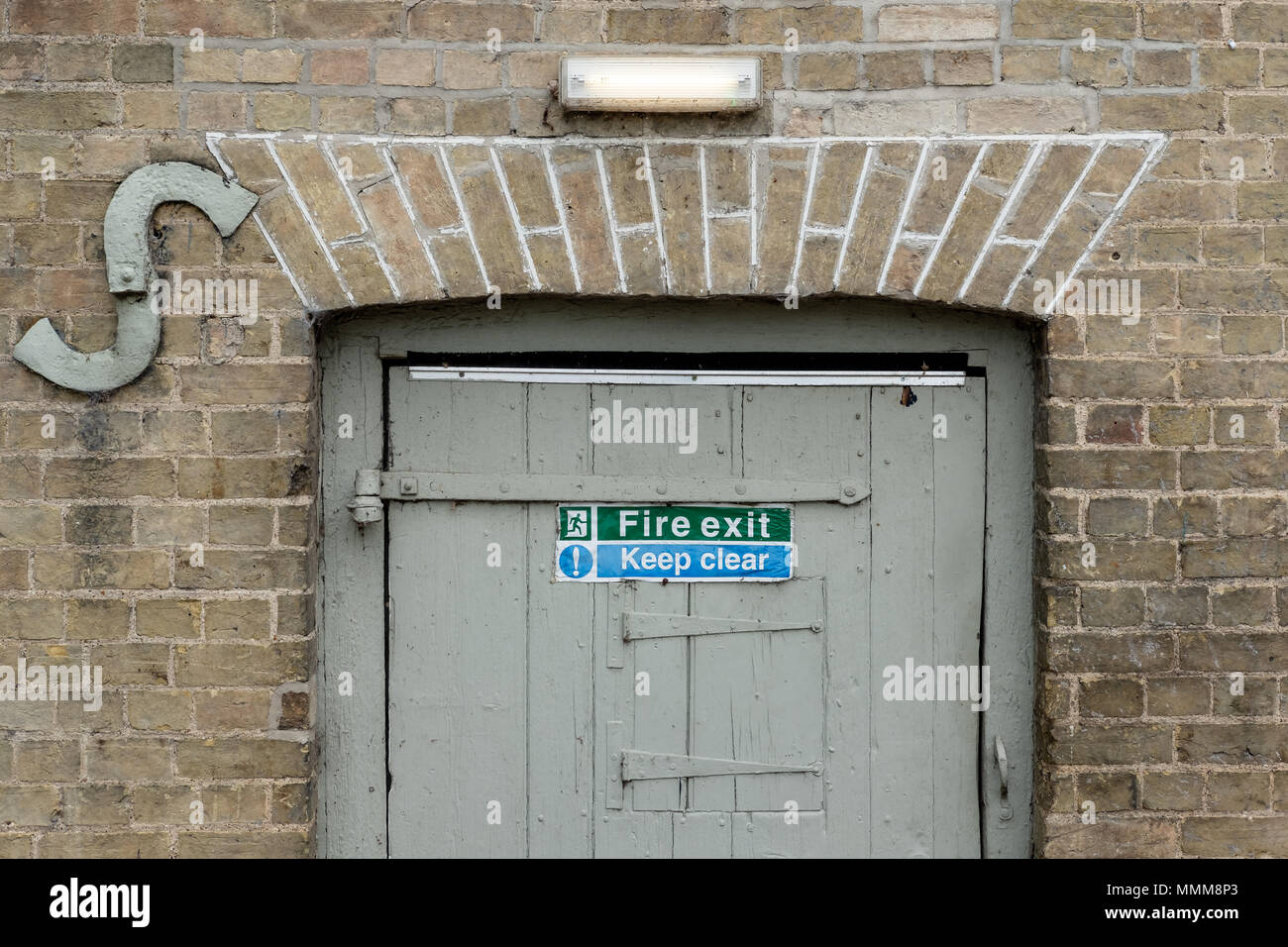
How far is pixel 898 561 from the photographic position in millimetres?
2861

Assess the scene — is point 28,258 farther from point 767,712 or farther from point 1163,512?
point 1163,512

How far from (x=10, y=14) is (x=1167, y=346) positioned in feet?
9.69

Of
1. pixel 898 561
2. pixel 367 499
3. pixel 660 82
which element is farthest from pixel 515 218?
pixel 898 561

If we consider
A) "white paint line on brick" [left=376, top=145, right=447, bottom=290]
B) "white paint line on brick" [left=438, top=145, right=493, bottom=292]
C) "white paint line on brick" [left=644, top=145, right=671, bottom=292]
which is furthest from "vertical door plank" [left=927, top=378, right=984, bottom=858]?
"white paint line on brick" [left=376, top=145, right=447, bottom=290]

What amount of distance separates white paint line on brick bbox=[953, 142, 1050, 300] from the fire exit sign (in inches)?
31.2

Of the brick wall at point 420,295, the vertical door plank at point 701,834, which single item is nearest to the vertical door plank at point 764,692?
the vertical door plank at point 701,834

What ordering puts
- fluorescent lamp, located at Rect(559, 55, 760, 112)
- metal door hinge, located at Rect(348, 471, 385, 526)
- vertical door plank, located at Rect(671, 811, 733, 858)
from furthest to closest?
vertical door plank, located at Rect(671, 811, 733, 858), metal door hinge, located at Rect(348, 471, 385, 526), fluorescent lamp, located at Rect(559, 55, 760, 112)

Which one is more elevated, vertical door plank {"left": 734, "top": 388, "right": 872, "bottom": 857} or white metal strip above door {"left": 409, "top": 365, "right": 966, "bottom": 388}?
white metal strip above door {"left": 409, "top": 365, "right": 966, "bottom": 388}

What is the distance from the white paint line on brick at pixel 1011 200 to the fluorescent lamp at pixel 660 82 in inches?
25.8

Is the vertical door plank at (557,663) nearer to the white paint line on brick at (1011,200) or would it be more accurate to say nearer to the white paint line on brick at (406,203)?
the white paint line on brick at (406,203)

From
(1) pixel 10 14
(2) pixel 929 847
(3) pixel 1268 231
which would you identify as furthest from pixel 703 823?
(1) pixel 10 14

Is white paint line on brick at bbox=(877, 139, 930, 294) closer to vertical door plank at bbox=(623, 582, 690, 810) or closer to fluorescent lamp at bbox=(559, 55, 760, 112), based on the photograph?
fluorescent lamp at bbox=(559, 55, 760, 112)

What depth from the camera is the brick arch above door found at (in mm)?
2662

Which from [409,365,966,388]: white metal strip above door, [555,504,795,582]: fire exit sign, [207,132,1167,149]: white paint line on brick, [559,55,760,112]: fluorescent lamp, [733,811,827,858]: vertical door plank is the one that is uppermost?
[559,55,760,112]: fluorescent lamp
